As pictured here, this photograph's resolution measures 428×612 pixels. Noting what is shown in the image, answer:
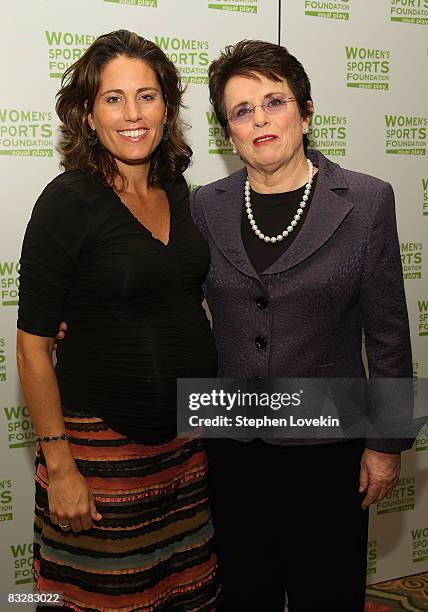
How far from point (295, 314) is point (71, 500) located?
64cm

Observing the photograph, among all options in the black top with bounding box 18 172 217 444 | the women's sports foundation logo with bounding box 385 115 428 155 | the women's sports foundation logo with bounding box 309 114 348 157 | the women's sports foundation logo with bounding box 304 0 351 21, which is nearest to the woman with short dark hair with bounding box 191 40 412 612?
the black top with bounding box 18 172 217 444

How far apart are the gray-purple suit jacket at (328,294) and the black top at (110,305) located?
99mm

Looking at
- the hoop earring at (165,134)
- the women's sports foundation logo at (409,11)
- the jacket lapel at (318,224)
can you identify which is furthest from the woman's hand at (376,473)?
the women's sports foundation logo at (409,11)

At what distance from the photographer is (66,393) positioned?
1587 mm

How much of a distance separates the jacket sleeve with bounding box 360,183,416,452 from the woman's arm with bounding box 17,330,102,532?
0.67 meters

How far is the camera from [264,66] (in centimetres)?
162

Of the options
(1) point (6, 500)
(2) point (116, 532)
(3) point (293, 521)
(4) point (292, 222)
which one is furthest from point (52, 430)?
(1) point (6, 500)

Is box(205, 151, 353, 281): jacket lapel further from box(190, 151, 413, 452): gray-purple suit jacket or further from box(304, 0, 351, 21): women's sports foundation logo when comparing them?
box(304, 0, 351, 21): women's sports foundation logo

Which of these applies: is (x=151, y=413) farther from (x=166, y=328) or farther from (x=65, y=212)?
(x=65, y=212)

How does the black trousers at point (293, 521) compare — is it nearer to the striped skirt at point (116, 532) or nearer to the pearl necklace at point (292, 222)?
the striped skirt at point (116, 532)

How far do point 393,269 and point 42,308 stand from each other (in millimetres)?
778

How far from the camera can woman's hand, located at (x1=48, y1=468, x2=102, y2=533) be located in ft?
4.95

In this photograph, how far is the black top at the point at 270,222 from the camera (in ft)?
5.37

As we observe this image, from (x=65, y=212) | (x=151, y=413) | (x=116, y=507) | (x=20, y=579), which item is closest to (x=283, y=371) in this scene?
(x=151, y=413)
